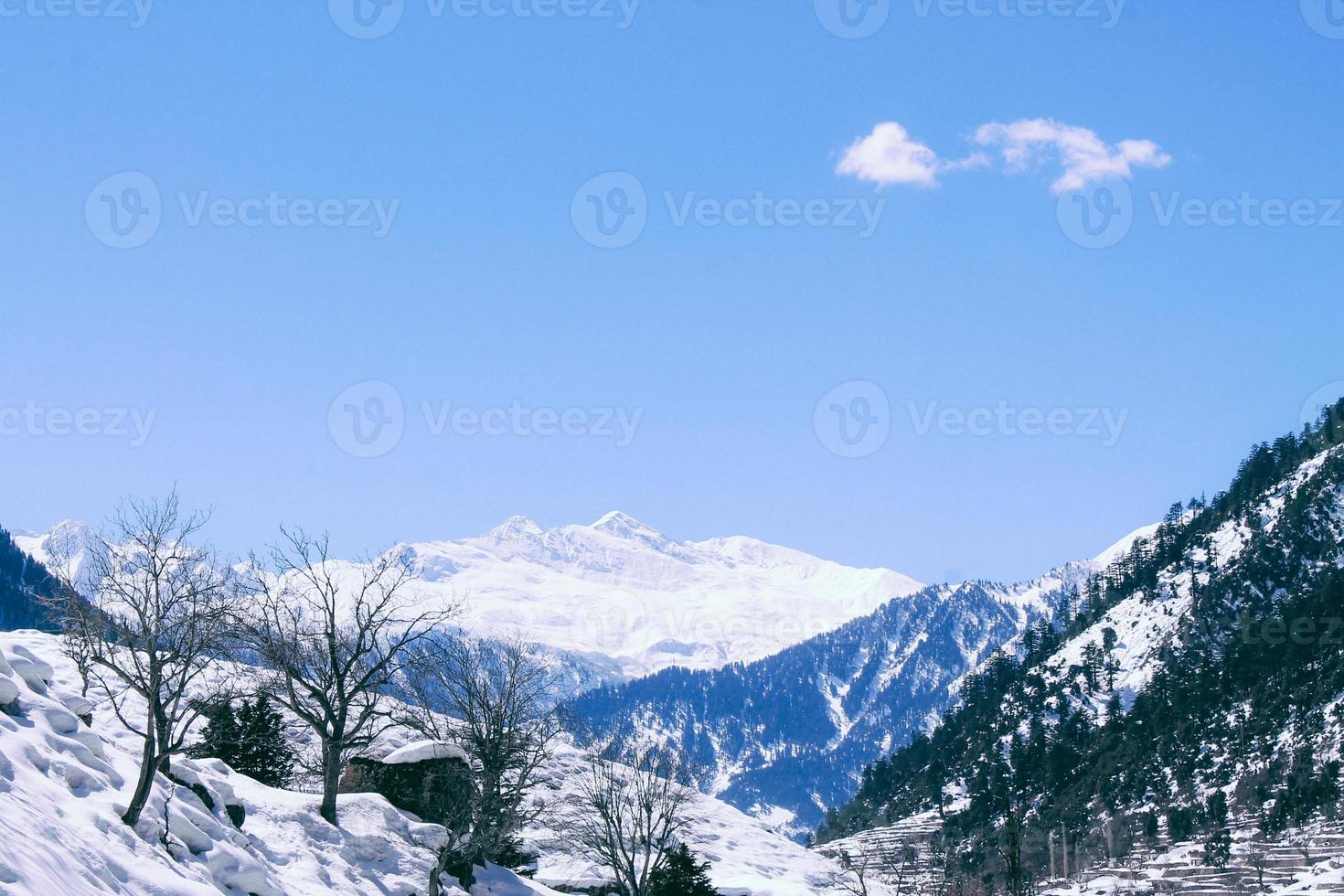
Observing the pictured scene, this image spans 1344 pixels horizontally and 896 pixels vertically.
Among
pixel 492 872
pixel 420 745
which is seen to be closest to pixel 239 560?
pixel 420 745

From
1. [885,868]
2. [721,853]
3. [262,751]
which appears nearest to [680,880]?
[262,751]

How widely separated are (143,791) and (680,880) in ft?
103

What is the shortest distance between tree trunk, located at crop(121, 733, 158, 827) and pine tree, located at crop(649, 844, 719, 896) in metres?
30.6

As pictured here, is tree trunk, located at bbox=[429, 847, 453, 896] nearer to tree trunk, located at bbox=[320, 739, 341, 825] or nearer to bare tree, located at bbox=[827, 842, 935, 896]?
tree trunk, located at bbox=[320, 739, 341, 825]

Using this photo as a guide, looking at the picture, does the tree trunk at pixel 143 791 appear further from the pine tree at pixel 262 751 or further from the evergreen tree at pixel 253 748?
the pine tree at pixel 262 751

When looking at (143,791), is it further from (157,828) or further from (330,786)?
(330,786)

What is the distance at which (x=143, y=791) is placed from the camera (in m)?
24.5

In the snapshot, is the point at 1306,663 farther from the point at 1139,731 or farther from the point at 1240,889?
the point at 1240,889

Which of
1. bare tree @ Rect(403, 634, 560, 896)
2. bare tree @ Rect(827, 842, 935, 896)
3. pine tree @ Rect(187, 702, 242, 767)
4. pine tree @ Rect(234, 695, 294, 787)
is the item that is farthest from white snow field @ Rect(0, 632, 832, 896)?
bare tree @ Rect(827, 842, 935, 896)

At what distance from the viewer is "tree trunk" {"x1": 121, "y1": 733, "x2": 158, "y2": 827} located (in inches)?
954

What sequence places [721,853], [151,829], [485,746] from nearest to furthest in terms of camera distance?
[151,829] → [485,746] → [721,853]

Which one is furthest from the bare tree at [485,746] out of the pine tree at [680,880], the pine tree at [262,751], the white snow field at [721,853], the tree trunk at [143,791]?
the tree trunk at [143,791]

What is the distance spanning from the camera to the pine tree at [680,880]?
50.0 meters

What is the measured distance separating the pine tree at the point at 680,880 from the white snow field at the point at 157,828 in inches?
A: 254
